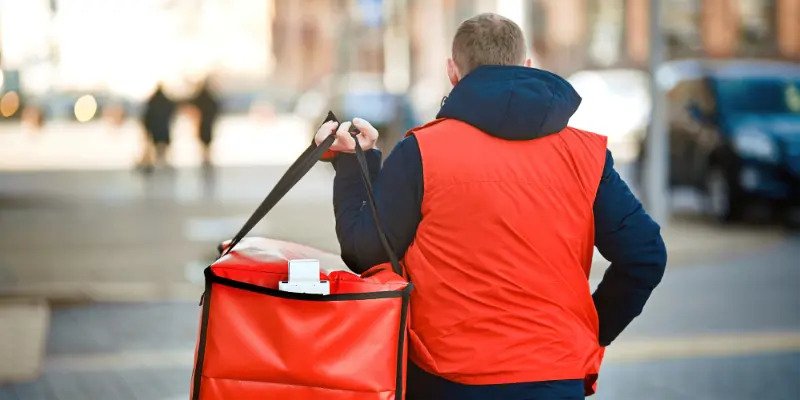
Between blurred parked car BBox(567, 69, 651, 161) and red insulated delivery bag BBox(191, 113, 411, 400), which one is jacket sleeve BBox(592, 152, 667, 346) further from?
blurred parked car BBox(567, 69, 651, 161)

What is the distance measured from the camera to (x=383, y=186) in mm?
3051

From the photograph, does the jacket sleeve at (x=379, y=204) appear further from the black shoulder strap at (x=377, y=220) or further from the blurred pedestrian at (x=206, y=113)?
the blurred pedestrian at (x=206, y=113)

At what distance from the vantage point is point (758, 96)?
17359 mm

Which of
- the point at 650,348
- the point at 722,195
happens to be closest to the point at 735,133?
the point at 722,195

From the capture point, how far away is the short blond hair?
3.09m

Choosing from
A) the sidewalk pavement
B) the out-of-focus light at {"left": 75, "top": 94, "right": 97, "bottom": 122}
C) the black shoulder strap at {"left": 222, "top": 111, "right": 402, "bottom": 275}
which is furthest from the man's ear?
the out-of-focus light at {"left": 75, "top": 94, "right": 97, "bottom": 122}

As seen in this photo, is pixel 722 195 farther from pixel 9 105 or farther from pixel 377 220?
pixel 9 105

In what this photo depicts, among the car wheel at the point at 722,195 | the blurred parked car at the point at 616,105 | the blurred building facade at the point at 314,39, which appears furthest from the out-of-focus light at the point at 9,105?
the car wheel at the point at 722,195

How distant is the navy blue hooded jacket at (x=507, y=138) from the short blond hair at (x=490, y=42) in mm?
37

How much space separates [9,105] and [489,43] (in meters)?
59.0

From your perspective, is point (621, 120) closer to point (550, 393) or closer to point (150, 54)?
point (550, 393)

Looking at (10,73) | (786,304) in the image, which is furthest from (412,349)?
(10,73)

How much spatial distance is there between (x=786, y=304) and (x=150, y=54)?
77.2 m

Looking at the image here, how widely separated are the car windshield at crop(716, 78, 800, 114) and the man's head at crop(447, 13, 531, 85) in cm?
1430
